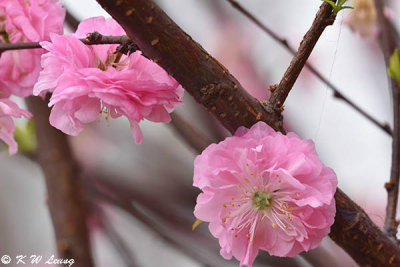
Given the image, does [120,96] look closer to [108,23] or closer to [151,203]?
[108,23]

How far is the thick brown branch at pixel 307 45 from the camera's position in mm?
422

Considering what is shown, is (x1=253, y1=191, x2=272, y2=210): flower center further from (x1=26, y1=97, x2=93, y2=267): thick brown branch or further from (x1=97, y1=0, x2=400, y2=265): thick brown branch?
(x1=26, y1=97, x2=93, y2=267): thick brown branch

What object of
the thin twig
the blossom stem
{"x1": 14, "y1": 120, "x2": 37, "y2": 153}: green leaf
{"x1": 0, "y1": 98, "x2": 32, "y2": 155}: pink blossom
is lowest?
{"x1": 14, "y1": 120, "x2": 37, "y2": 153}: green leaf

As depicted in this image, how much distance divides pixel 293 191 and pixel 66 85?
0.70 feet

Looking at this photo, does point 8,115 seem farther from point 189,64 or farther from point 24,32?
point 189,64

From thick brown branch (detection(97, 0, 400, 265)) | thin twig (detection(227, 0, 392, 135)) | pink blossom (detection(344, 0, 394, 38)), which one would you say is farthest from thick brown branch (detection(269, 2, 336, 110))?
pink blossom (detection(344, 0, 394, 38))

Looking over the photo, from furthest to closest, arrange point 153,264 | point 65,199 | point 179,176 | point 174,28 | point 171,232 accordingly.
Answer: point 153,264 < point 179,176 < point 171,232 < point 65,199 < point 174,28

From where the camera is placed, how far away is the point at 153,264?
150 centimetres

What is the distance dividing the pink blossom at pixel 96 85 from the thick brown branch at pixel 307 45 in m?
0.09

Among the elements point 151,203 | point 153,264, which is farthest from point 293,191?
point 153,264

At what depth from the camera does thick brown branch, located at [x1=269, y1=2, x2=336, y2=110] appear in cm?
42

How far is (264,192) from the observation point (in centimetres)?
45

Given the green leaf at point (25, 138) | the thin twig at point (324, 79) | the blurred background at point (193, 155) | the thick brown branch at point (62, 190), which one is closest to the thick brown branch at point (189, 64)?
the thin twig at point (324, 79)

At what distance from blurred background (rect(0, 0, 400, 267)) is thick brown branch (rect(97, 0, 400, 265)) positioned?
14.7 inches
